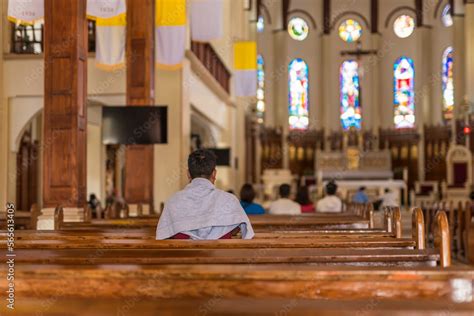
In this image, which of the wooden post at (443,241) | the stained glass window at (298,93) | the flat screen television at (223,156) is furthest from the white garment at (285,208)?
the stained glass window at (298,93)

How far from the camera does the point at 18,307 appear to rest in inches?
89.4

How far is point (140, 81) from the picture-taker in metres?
11.3

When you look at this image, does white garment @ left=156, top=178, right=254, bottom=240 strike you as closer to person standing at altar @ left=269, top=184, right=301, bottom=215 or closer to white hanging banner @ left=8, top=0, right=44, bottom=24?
person standing at altar @ left=269, top=184, right=301, bottom=215

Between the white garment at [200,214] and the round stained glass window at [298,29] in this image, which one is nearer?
the white garment at [200,214]

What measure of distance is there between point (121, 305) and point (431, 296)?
3.16 feet

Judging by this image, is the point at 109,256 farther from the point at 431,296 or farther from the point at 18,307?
the point at 431,296

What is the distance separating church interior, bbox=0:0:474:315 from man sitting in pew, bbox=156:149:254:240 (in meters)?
0.23

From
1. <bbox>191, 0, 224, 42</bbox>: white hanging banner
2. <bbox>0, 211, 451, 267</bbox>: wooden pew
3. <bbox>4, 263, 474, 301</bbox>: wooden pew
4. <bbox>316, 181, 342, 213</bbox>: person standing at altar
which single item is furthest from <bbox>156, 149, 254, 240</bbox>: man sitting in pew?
<bbox>191, 0, 224, 42</bbox>: white hanging banner

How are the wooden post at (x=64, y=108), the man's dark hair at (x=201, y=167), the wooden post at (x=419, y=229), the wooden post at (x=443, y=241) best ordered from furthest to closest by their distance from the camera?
1. the wooden post at (x=64, y=108)
2. the man's dark hair at (x=201, y=167)
3. the wooden post at (x=419, y=229)
4. the wooden post at (x=443, y=241)

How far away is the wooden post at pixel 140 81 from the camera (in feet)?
37.0

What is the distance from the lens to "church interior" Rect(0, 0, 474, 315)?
2395 mm

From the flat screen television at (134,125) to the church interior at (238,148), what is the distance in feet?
0.08

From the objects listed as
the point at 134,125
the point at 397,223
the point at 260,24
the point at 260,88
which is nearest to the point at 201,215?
the point at 397,223

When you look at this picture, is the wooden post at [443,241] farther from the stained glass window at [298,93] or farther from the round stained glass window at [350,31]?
the round stained glass window at [350,31]
